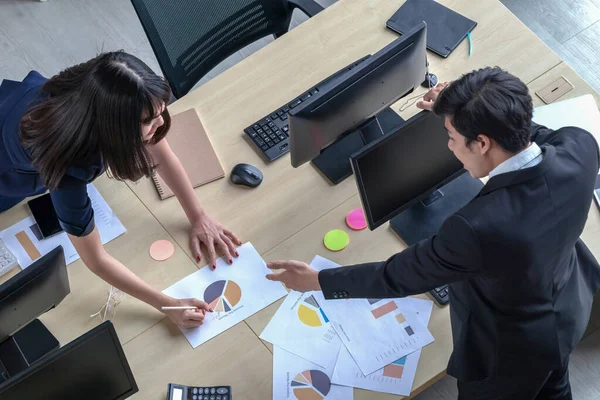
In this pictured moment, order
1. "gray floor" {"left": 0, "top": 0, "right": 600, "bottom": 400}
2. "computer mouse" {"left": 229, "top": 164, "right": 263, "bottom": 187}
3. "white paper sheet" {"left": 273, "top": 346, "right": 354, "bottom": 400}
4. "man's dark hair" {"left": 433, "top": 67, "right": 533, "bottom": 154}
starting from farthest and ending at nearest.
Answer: "gray floor" {"left": 0, "top": 0, "right": 600, "bottom": 400} < "computer mouse" {"left": 229, "top": 164, "right": 263, "bottom": 187} < "white paper sheet" {"left": 273, "top": 346, "right": 354, "bottom": 400} < "man's dark hair" {"left": 433, "top": 67, "right": 533, "bottom": 154}

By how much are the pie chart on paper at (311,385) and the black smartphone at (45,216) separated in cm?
87

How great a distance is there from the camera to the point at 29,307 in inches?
71.9

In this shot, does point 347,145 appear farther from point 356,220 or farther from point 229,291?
point 229,291

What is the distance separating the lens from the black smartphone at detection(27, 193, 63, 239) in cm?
218

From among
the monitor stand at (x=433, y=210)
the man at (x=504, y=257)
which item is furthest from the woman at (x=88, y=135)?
the monitor stand at (x=433, y=210)

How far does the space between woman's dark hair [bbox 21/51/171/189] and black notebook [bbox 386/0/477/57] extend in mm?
1121

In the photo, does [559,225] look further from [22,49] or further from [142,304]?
[22,49]

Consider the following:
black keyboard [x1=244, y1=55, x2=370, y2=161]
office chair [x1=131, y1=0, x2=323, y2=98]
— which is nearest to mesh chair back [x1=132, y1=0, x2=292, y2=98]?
office chair [x1=131, y1=0, x2=323, y2=98]

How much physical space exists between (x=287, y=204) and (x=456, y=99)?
71cm

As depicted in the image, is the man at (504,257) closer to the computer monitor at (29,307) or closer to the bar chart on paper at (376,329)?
the bar chart on paper at (376,329)

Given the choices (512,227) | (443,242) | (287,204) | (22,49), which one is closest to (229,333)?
(287,204)

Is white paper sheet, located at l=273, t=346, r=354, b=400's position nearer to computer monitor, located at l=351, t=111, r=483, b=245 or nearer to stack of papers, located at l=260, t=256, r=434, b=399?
stack of papers, located at l=260, t=256, r=434, b=399

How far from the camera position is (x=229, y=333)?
202 cm

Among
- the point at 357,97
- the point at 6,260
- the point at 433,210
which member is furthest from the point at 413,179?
the point at 6,260
